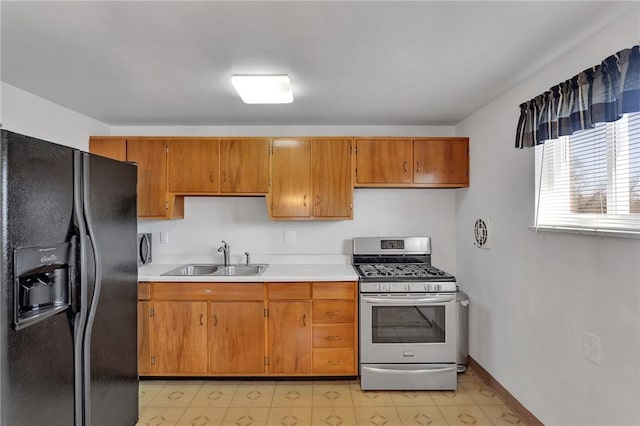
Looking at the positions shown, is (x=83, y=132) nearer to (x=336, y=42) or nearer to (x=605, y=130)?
(x=336, y=42)

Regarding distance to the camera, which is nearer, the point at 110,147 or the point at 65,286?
the point at 65,286

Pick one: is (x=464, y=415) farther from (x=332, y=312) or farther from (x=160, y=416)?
(x=160, y=416)

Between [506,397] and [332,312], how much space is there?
137 centimetres

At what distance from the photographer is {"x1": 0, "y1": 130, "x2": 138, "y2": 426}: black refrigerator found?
124 centimetres

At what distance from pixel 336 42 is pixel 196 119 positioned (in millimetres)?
1857

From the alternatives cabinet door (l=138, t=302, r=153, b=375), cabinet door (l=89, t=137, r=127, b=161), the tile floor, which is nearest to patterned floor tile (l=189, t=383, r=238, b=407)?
the tile floor

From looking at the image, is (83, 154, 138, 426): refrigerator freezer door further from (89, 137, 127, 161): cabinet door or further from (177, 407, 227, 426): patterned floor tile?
(89, 137, 127, 161): cabinet door

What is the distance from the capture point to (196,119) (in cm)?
311

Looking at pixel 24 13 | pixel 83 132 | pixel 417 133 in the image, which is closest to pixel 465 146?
pixel 417 133

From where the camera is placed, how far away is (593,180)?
1739 mm

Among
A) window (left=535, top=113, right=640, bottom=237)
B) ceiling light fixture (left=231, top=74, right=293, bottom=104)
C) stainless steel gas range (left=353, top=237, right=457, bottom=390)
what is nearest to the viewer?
window (left=535, top=113, right=640, bottom=237)

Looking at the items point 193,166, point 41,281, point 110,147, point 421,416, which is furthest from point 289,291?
point 110,147

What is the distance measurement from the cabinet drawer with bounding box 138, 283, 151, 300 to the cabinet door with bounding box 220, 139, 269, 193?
1.00m

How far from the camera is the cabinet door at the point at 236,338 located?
2748mm
